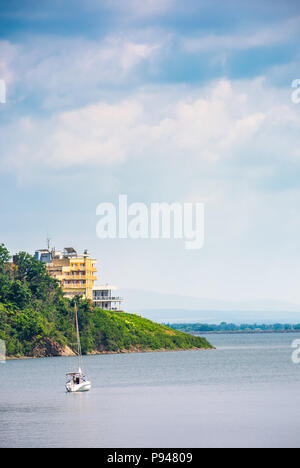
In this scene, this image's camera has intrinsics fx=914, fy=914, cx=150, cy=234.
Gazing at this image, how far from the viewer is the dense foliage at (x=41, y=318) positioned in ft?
521

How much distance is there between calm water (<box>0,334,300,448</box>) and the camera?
2172 inches

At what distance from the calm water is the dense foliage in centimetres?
3472

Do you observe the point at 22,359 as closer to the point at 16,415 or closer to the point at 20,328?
the point at 20,328

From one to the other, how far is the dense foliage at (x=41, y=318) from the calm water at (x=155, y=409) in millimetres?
34718

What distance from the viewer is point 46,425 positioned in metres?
62.2

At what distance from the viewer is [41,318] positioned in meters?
161

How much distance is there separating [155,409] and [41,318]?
304 ft
